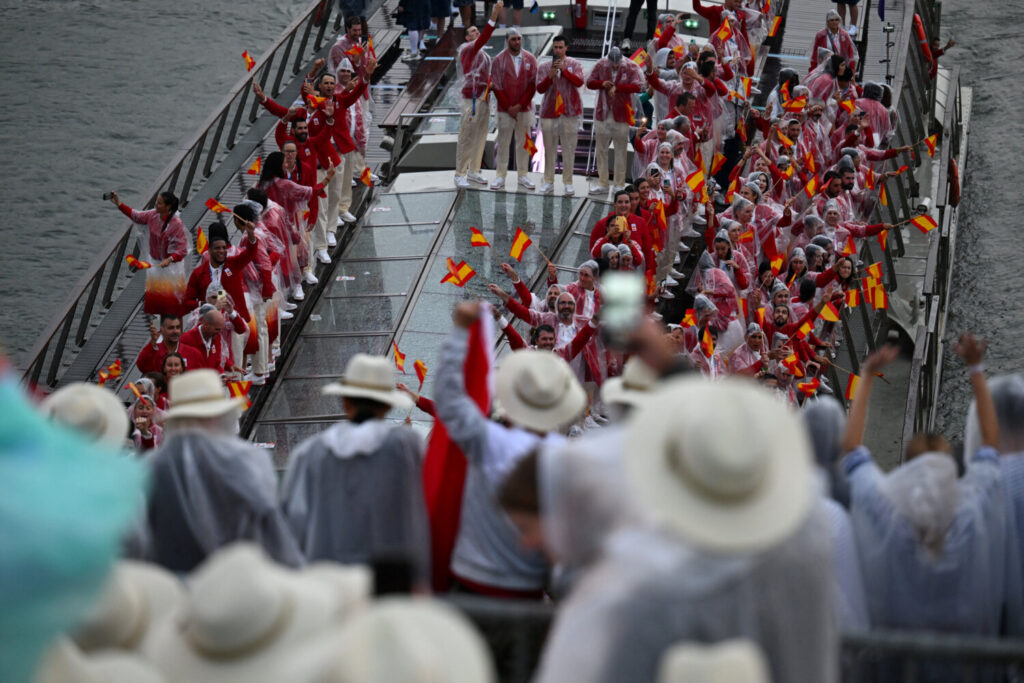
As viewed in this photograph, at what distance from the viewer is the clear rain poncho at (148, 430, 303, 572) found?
4.91 m

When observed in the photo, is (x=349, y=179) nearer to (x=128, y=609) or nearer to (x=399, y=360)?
(x=399, y=360)

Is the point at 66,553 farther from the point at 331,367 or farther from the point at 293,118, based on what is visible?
the point at 293,118

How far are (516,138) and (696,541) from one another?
12015mm

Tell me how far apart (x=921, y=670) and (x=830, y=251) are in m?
8.61

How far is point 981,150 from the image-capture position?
2217 cm

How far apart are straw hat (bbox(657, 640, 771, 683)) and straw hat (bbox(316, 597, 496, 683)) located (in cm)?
38

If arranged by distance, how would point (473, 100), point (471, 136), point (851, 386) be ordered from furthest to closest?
point (471, 136)
point (473, 100)
point (851, 386)

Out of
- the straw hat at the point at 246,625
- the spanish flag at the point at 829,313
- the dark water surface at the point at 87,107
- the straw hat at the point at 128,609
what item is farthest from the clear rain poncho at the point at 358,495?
the dark water surface at the point at 87,107

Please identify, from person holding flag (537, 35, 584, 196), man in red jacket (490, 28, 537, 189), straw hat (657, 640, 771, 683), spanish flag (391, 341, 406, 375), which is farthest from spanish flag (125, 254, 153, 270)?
straw hat (657, 640, 771, 683)

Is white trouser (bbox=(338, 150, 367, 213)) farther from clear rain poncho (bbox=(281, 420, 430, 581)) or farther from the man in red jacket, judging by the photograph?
clear rain poncho (bbox=(281, 420, 430, 581))

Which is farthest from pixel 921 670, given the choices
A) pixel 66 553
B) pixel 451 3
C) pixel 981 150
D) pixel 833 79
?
pixel 981 150

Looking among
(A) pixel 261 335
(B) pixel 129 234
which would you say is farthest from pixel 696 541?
(B) pixel 129 234

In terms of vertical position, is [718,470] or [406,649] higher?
[718,470]

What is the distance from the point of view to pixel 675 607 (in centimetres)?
294
